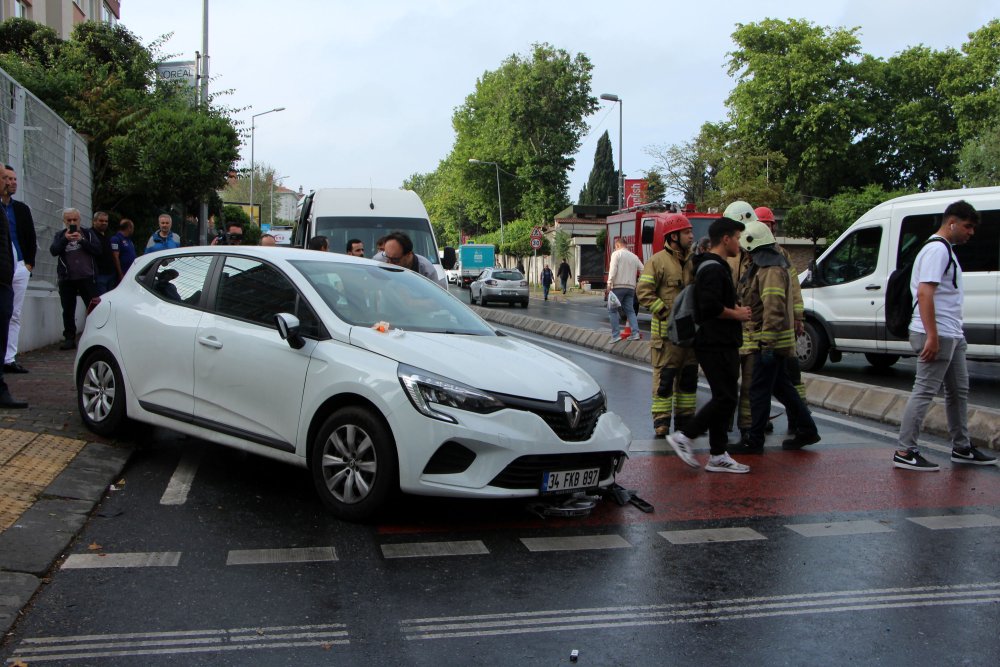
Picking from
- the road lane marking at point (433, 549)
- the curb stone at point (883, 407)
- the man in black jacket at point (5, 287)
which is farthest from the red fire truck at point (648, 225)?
the road lane marking at point (433, 549)

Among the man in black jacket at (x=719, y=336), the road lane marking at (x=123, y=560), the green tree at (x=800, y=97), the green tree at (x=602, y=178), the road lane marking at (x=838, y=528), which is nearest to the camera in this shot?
the road lane marking at (x=123, y=560)

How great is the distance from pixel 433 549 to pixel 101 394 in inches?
129

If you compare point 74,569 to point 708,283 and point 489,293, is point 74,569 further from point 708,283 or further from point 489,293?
point 489,293

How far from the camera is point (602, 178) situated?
93750 mm

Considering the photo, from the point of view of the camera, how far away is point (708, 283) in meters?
6.74

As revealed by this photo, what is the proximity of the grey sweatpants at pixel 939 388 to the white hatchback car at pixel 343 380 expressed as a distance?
2.56 meters

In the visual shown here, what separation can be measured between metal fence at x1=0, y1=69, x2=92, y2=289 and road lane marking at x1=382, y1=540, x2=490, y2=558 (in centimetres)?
875

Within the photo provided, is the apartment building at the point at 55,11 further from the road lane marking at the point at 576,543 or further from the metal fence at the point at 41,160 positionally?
the road lane marking at the point at 576,543

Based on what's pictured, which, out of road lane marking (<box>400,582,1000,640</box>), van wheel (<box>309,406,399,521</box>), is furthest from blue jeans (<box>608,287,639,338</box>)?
road lane marking (<box>400,582,1000,640</box>)

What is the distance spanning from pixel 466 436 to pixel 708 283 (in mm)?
2465

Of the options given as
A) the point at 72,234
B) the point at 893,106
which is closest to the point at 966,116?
the point at 893,106

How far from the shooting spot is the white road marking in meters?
5.96

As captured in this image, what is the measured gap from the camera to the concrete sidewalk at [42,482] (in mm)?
4496

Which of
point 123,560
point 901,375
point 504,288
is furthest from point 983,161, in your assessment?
point 123,560
